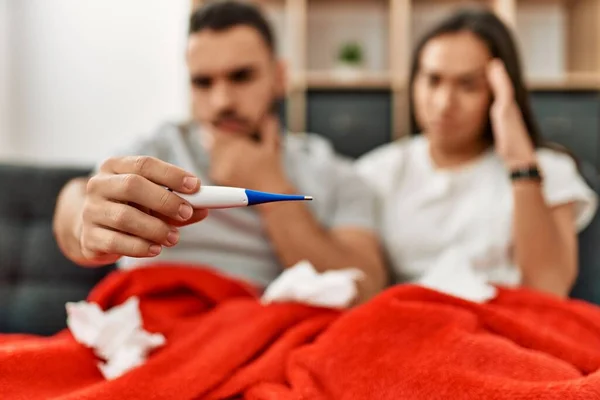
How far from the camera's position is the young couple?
987 millimetres

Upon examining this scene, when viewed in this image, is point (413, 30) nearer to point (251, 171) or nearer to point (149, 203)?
point (251, 171)

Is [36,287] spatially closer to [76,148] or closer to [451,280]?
[451,280]

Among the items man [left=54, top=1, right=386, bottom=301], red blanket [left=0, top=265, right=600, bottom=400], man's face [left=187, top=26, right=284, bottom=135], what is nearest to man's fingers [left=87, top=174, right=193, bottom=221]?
red blanket [left=0, top=265, right=600, bottom=400]

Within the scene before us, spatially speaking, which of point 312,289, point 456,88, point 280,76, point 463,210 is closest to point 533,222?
point 463,210

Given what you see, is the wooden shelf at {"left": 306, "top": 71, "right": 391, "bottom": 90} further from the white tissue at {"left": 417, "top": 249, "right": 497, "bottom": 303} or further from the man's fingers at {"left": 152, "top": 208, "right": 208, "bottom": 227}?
the man's fingers at {"left": 152, "top": 208, "right": 208, "bottom": 227}

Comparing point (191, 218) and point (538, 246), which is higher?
point (191, 218)

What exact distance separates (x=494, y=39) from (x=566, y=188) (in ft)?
1.03

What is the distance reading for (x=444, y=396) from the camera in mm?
542

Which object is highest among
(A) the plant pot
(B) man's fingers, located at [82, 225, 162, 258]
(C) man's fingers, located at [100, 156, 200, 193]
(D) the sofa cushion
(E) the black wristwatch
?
(A) the plant pot

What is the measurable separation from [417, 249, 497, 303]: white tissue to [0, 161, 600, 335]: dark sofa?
1.19ft

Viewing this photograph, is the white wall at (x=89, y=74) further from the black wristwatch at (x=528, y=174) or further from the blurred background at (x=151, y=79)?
the black wristwatch at (x=528, y=174)

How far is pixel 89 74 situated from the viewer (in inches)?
89.2

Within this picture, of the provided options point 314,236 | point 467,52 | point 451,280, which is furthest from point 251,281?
point 467,52

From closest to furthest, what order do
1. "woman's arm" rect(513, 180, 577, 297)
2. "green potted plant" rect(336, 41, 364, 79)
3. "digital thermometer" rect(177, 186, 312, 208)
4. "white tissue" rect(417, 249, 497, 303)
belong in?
1. "digital thermometer" rect(177, 186, 312, 208)
2. "white tissue" rect(417, 249, 497, 303)
3. "woman's arm" rect(513, 180, 577, 297)
4. "green potted plant" rect(336, 41, 364, 79)
